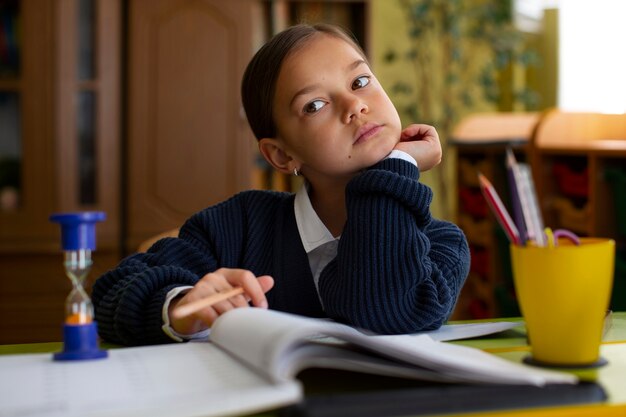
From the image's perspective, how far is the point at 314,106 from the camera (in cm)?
129

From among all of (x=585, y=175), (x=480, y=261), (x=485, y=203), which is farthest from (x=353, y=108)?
(x=480, y=261)

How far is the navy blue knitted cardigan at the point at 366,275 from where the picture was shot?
1.12 m

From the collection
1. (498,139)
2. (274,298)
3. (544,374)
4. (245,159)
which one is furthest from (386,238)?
(498,139)

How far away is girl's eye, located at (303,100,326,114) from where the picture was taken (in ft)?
4.19

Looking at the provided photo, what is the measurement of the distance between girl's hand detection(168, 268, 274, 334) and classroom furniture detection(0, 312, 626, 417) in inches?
6.2

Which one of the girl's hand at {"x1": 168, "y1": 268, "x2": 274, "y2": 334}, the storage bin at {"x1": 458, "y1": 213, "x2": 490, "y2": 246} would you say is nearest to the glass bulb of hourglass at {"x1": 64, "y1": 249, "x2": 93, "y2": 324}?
the girl's hand at {"x1": 168, "y1": 268, "x2": 274, "y2": 334}

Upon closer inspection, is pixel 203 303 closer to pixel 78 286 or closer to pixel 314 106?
pixel 78 286

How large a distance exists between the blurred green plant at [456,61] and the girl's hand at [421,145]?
354cm

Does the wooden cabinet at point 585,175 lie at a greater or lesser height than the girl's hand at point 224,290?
lesser

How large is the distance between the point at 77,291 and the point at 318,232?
490 millimetres

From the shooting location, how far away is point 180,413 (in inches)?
25.6

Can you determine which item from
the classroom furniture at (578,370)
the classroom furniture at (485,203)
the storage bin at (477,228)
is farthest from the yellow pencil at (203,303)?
the storage bin at (477,228)

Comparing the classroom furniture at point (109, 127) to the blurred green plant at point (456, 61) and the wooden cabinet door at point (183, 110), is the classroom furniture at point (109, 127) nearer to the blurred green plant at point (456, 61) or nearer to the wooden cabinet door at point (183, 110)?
the wooden cabinet door at point (183, 110)

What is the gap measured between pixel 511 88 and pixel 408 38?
2.38 ft
